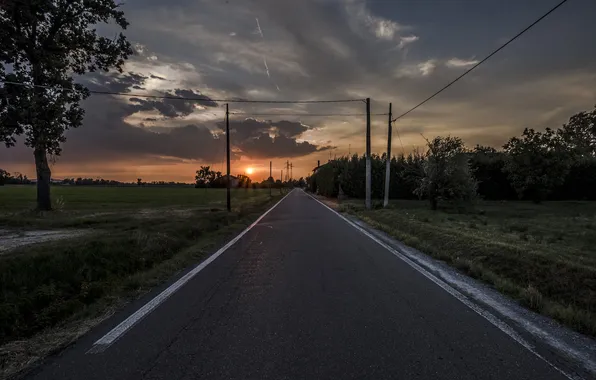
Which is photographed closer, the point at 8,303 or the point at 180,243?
the point at 8,303

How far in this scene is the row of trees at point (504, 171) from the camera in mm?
29109

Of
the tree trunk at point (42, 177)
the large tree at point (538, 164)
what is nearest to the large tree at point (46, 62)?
the tree trunk at point (42, 177)

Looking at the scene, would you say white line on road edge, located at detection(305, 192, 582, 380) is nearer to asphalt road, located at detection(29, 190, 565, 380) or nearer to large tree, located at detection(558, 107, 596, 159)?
asphalt road, located at detection(29, 190, 565, 380)

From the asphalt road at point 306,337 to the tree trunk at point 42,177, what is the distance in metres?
22.7

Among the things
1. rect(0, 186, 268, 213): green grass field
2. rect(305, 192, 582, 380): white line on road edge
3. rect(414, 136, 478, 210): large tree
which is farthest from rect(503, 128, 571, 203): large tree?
rect(305, 192, 582, 380): white line on road edge

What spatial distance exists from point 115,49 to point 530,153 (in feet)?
132

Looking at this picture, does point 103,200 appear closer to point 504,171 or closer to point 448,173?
point 448,173

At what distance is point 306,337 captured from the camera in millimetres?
4184

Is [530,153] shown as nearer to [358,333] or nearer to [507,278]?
[507,278]

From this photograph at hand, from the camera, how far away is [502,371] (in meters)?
3.41

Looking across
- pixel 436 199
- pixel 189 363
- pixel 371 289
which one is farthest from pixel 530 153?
pixel 189 363

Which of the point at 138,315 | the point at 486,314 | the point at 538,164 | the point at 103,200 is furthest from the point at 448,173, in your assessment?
the point at 103,200

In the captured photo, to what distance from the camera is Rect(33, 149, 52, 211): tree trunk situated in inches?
956

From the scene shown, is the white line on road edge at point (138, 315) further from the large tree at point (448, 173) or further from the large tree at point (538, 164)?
the large tree at point (538, 164)
